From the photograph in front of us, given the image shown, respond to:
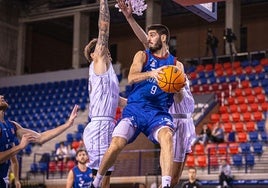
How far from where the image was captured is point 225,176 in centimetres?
1686

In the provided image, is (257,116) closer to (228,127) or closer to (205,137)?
(228,127)

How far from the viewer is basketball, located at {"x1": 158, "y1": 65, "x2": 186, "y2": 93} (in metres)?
7.05

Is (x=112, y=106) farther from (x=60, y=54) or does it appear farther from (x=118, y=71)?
(x=60, y=54)

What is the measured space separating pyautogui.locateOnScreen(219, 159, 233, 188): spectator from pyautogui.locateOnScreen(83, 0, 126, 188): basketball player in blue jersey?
28.8 feet

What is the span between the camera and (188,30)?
32.3 metres

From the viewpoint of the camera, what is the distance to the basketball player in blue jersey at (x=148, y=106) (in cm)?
725

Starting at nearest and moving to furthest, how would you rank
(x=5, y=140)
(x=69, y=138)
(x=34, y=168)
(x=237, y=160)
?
(x=5, y=140)
(x=237, y=160)
(x=34, y=168)
(x=69, y=138)

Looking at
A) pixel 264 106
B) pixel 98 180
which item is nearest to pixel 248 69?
pixel 264 106

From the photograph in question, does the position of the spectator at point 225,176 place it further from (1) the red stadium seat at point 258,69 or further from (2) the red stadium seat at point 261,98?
(1) the red stadium seat at point 258,69

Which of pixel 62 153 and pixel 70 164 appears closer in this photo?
pixel 70 164

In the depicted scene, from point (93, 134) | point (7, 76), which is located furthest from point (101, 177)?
point (7, 76)

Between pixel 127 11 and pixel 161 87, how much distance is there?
1.67 m

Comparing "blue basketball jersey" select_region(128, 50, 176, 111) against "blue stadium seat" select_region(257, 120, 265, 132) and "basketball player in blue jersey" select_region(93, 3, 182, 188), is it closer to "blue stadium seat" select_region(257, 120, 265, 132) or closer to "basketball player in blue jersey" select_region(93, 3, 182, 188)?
"basketball player in blue jersey" select_region(93, 3, 182, 188)

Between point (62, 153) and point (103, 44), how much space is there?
1404cm
